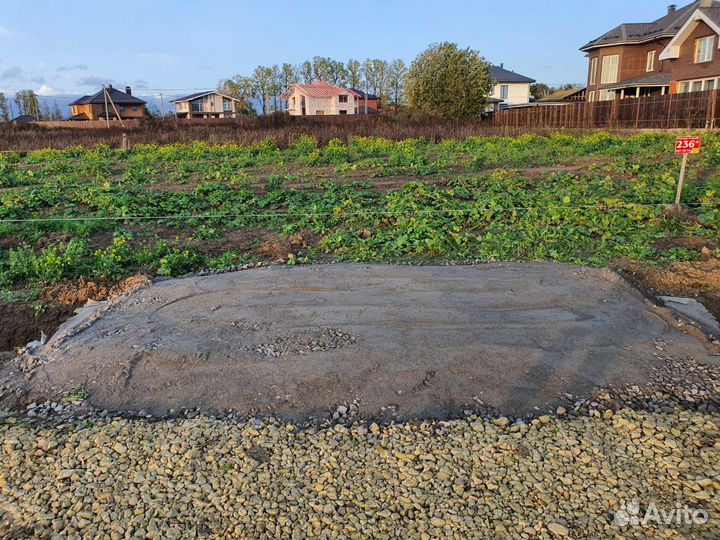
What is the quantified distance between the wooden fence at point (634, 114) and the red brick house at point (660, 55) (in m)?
4.08

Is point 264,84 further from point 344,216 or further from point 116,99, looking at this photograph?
point 344,216

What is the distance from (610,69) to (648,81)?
3.70 meters

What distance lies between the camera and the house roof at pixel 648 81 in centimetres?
3006

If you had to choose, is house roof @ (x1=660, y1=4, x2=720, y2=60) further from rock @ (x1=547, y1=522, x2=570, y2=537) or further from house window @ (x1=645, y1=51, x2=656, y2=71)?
rock @ (x1=547, y1=522, x2=570, y2=537)

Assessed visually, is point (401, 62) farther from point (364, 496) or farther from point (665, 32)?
point (364, 496)

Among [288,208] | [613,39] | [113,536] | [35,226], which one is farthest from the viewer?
[613,39]

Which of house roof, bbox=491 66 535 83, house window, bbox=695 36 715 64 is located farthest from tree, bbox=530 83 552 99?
house window, bbox=695 36 715 64

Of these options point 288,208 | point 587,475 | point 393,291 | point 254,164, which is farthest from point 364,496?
point 254,164

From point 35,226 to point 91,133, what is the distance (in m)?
17.9

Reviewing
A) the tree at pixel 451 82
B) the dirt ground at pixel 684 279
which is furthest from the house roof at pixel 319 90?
the dirt ground at pixel 684 279

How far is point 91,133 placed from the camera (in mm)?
24734

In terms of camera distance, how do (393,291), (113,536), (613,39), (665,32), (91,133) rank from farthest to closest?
(613,39) < (665,32) < (91,133) < (393,291) < (113,536)

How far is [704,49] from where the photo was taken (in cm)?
2608

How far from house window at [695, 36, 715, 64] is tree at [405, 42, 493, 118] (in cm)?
969
